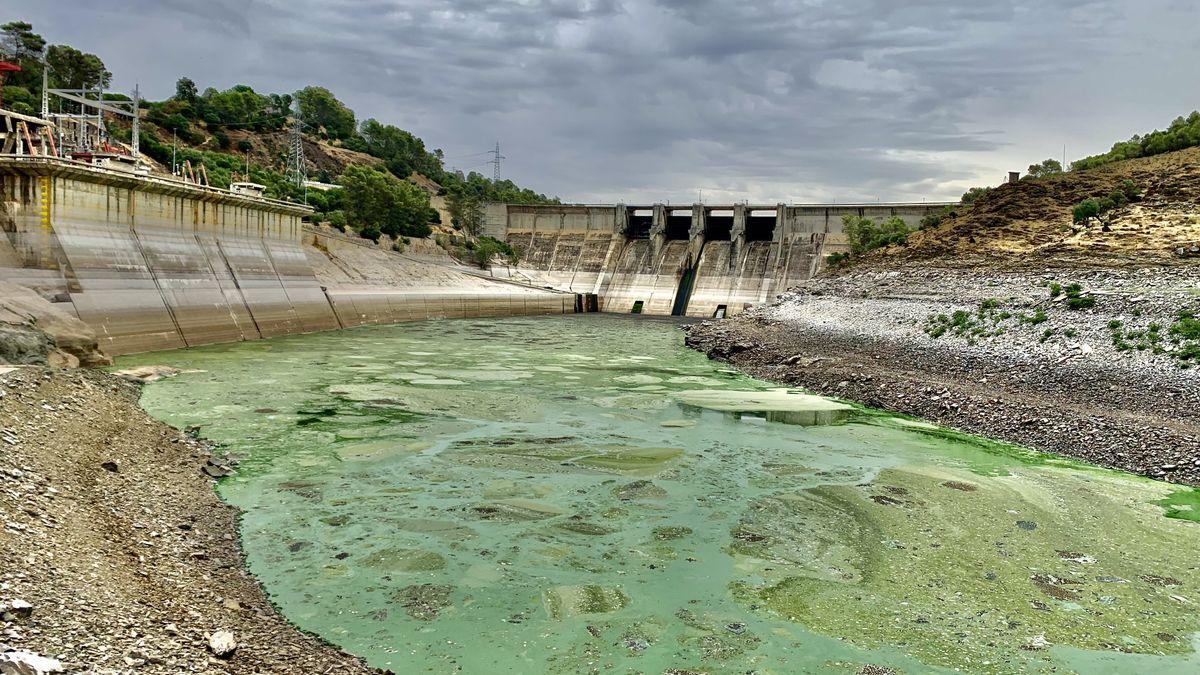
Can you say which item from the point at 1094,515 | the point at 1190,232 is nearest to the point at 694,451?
the point at 1094,515

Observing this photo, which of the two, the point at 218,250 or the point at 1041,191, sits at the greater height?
the point at 1041,191

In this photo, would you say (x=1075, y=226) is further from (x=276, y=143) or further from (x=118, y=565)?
(x=276, y=143)

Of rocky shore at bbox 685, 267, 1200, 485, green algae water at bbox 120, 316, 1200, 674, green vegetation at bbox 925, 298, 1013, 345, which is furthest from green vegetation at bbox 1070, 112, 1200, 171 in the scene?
green algae water at bbox 120, 316, 1200, 674

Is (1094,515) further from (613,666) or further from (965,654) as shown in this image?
(613,666)

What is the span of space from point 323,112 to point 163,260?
88078mm

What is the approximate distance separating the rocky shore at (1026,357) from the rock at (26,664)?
16901 mm

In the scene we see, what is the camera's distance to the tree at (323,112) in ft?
366

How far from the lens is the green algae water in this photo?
8445 millimetres

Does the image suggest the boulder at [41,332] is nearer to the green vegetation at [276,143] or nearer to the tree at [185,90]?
the green vegetation at [276,143]

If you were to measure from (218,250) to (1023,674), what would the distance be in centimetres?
3642

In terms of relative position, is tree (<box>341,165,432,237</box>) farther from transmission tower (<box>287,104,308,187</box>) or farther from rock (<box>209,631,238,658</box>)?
rock (<box>209,631,238,658</box>)

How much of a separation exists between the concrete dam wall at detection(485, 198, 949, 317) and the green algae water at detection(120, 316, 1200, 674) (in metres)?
38.5

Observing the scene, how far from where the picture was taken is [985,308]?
28.3 meters

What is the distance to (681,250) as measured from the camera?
63500 millimetres
